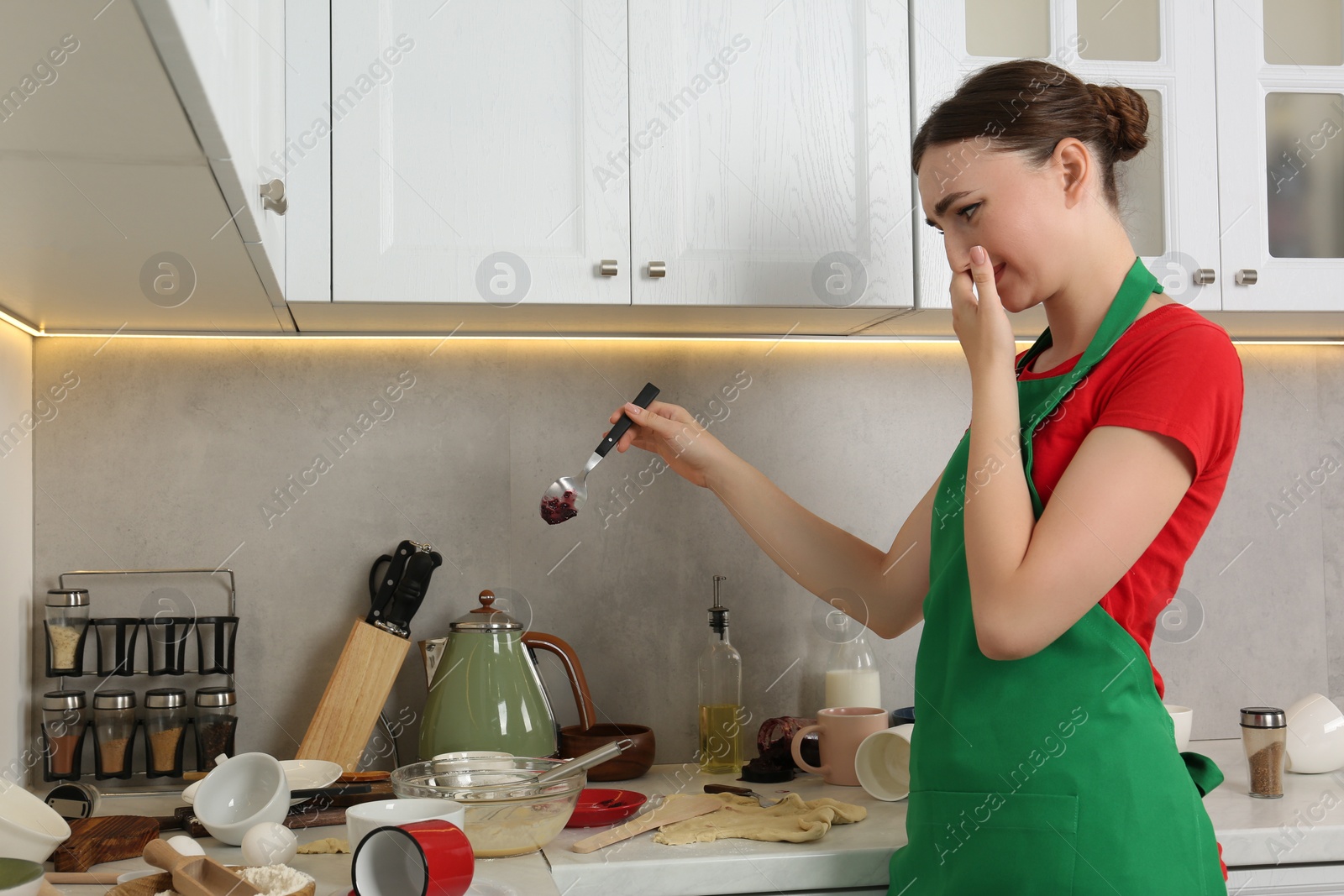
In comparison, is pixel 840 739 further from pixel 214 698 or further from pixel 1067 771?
pixel 214 698

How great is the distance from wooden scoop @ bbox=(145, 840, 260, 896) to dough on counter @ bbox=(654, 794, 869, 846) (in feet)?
1.53

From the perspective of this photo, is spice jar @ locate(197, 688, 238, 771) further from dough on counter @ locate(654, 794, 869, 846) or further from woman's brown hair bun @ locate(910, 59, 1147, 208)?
woman's brown hair bun @ locate(910, 59, 1147, 208)

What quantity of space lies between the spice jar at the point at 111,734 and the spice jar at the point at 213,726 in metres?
0.10

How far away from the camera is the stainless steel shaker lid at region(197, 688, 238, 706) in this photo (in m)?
1.55

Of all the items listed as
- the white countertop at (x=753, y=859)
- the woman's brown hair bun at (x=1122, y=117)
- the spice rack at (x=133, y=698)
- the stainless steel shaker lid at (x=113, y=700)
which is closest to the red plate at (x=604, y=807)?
the white countertop at (x=753, y=859)

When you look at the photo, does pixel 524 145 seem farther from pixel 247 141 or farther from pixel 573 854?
pixel 573 854

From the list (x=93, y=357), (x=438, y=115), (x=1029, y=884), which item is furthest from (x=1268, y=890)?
(x=93, y=357)

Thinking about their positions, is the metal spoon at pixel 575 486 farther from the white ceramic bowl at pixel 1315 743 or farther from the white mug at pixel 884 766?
the white ceramic bowl at pixel 1315 743

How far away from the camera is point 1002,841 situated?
1.00 m

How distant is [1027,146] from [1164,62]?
0.63 meters

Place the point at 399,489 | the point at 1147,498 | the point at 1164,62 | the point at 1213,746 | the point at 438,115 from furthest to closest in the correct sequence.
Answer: the point at 1213,746, the point at 399,489, the point at 1164,62, the point at 438,115, the point at 1147,498

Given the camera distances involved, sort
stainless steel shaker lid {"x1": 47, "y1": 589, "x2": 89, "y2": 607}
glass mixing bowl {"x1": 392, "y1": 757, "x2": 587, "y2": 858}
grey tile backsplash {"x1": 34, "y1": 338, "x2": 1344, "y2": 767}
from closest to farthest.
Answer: glass mixing bowl {"x1": 392, "y1": 757, "x2": 587, "y2": 858}
stainless steel shaker lid {"x1": 47, "y1": 589, "x2": 89, "y2": 607}
grey tile backsplash {"x1": 34, "y1": 338, "x2": 1344, "y2": 767}

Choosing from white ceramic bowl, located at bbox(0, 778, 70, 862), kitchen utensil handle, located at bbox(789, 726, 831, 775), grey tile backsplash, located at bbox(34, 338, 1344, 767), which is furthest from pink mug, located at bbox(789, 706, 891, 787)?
white ceramic bowl, located at bbox(0, 778, 70, 862)

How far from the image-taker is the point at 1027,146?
3.55 ft
